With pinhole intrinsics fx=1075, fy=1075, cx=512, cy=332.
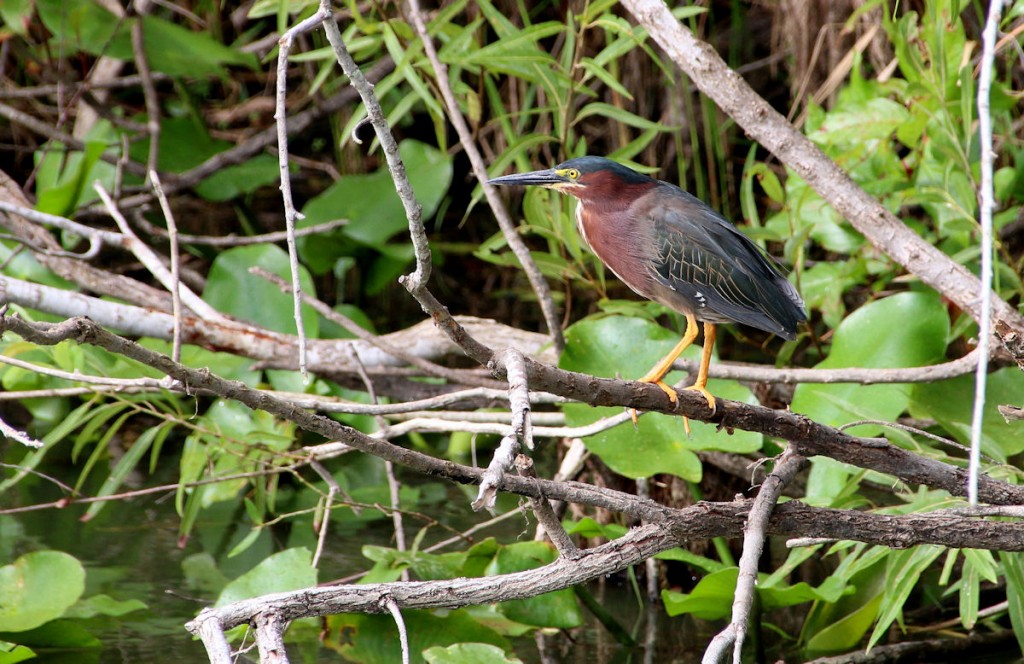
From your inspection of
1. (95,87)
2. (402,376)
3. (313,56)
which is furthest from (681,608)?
(95,87)

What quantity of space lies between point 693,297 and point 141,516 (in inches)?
88.9

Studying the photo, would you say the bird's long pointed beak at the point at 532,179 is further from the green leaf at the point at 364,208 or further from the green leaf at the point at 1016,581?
the green leaf at the point at 364,208

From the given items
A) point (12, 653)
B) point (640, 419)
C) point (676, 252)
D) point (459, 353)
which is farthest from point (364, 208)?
point (12, 653)

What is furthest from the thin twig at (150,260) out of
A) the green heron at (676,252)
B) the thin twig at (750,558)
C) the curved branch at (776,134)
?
the curved branch at (776,134)

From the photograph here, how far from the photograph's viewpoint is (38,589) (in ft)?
9.27

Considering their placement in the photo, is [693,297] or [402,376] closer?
[693,297]

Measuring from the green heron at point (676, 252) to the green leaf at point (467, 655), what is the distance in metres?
0.77

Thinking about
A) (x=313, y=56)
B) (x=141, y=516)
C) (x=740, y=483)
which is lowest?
(x=141, y=516)

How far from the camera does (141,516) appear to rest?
12.7 feet

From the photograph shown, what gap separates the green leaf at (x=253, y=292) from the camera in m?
4.05

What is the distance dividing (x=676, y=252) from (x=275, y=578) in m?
1.35

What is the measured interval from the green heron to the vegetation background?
1.16 ft

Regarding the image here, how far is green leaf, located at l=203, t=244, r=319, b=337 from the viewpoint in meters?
4.05

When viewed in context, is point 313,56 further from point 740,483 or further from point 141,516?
point 740,483
